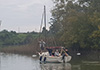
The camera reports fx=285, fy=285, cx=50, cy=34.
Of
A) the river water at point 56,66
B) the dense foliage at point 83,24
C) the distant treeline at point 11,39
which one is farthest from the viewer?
the distant treeline at point 11,39

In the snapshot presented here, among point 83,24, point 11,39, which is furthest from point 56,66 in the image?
point 11,39

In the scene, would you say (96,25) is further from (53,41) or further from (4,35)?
(4,35)

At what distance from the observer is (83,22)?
1489 inches

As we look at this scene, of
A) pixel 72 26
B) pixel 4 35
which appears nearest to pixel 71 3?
pixel 72 26

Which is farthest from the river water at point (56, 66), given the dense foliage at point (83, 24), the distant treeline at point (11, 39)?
the distant treeline at point (11, 39)

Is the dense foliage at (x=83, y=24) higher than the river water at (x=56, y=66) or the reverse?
higher

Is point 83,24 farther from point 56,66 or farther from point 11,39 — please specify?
point 11,39

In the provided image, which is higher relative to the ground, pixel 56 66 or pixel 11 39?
pixel 11 39

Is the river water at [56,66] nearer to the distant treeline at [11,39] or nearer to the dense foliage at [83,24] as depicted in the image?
the dense foliage at [83,24]

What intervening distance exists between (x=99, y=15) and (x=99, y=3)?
8.31 ft

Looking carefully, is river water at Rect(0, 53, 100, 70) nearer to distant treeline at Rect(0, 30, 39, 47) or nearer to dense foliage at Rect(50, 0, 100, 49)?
dense foliage at Rect(50, 0, 100, 49)

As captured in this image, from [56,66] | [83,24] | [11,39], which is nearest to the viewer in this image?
[56,66]

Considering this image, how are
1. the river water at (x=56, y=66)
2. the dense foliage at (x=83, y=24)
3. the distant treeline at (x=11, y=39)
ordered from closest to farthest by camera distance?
1. the river water at (x=56, y=66)
2. the dense foliage at (x=83, y=24)
3. the distant treeline at (x=11, y=39)

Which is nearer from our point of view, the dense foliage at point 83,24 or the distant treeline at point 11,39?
the dense foliage at point 83,24
